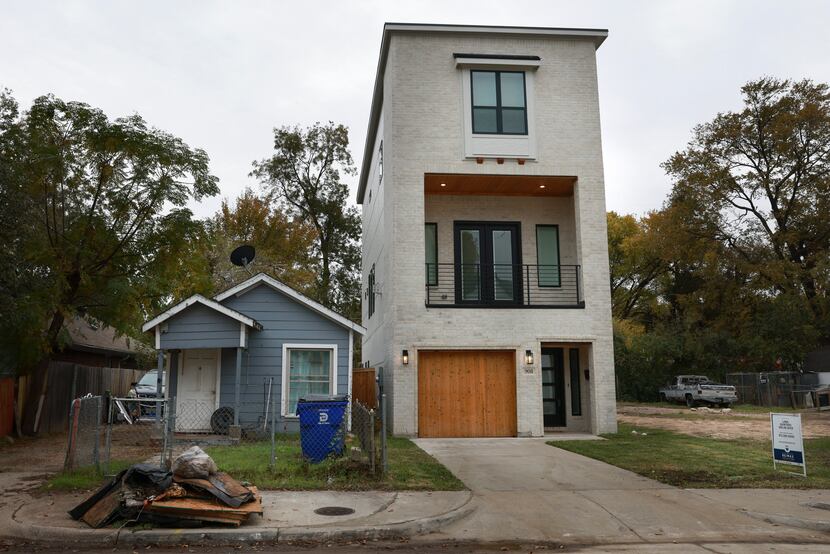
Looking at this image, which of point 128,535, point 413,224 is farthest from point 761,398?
point 128,535

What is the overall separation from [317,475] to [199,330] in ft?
23.7

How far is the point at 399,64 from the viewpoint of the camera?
18250 mm

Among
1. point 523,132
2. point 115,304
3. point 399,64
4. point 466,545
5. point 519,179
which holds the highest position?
point 399,64

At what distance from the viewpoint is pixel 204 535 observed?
22.8 ft

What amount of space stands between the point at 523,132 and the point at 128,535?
1424 cm

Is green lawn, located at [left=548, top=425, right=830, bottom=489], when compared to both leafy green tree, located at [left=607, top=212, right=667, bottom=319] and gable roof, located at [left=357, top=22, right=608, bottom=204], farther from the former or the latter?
leafy green tree, located at [left=607, top=212, right=667, bottom=319]

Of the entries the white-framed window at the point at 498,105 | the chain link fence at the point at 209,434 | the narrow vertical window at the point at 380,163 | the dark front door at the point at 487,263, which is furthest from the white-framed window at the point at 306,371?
the narrow vertical window at the point at 380,163

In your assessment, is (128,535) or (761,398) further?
(761,398)

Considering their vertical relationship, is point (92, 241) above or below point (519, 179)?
below

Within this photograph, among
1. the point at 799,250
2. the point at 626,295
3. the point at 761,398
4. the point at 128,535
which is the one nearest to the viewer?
the point at 128,535

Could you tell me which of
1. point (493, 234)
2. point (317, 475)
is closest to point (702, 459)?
point (317, 475)

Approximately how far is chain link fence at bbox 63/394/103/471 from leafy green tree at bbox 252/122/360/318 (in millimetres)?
29394

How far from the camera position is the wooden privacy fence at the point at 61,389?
18.2m

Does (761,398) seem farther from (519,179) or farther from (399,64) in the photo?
(399,64)
